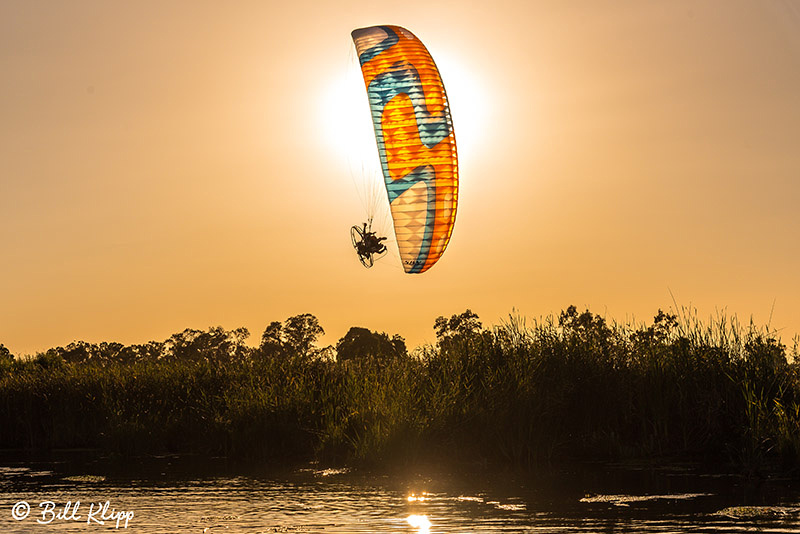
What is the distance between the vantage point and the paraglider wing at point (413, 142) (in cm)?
2086

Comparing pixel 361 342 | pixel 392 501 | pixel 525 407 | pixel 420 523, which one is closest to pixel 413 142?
pixel 525 407

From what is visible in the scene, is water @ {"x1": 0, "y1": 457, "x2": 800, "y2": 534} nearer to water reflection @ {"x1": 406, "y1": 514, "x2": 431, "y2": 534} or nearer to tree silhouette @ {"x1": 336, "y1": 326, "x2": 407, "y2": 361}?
water reflection @ {"x1": 406, "y1": 514, "x2": 431, "y2": 534}

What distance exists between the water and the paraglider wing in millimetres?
5534

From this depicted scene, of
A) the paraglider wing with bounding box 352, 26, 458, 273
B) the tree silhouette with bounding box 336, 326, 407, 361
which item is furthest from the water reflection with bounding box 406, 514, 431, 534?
the tree silhouette with bounding box 336, 326, 407, 361

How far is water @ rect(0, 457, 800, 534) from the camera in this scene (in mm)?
12062

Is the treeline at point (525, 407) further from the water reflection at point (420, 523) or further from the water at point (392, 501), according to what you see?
the water reflection at point (420, 523)

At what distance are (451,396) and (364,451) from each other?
193cm

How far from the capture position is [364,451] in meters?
18.4

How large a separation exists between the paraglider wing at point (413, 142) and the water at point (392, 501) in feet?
18.2

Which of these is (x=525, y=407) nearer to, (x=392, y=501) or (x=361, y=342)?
(x=392, y=501)

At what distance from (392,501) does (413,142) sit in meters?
8.93

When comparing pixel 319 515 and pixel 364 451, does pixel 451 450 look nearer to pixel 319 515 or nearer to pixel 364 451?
pixel 364 451

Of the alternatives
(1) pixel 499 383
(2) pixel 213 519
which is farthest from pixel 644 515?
(1) pixel 499 383

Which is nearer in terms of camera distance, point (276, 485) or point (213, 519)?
point (213, 519)
